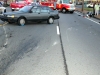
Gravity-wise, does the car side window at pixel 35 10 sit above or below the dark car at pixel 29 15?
above

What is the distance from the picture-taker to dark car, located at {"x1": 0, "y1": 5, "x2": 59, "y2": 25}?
617 inches

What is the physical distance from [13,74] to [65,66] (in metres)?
1.55

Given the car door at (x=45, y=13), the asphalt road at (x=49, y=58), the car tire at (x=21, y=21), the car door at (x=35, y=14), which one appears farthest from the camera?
the car door at (x=45, y=13)

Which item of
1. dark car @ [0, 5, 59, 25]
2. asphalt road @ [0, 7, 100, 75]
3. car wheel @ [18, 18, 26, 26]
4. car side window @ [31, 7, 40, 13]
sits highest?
car side window @ [31, 7, 40, 13]

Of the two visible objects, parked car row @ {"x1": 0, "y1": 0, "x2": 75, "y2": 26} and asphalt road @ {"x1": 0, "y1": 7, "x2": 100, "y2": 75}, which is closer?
asphalt road @ {"x1": 0, "y1": 7, "x2": 100, "y2": 75}

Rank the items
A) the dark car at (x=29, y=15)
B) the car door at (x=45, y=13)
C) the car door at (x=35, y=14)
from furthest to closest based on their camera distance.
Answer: the car door at (x=45, y=13) < the car door at (x=35, y=14) < the dark car at (x=29, y=15)

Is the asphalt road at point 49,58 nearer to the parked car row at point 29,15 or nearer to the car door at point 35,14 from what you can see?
the parked car row at point 29,15

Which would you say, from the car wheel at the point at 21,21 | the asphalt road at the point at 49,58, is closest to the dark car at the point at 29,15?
the car wheel at the point at 21,21

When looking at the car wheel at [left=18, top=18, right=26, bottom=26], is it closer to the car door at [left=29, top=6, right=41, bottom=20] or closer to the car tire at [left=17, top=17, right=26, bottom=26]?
the car tire at [left=17, top=17, right=26, bottom=26]

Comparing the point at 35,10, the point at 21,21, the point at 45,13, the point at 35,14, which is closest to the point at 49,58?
the point at 21,21

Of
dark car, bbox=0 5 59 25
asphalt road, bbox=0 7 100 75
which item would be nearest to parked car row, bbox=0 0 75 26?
dark car, bbox=0 5 59 25

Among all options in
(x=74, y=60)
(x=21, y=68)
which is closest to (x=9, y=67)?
(x=21, y=68)

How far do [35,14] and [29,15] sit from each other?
64 centimetres

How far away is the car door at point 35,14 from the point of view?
16.7m
